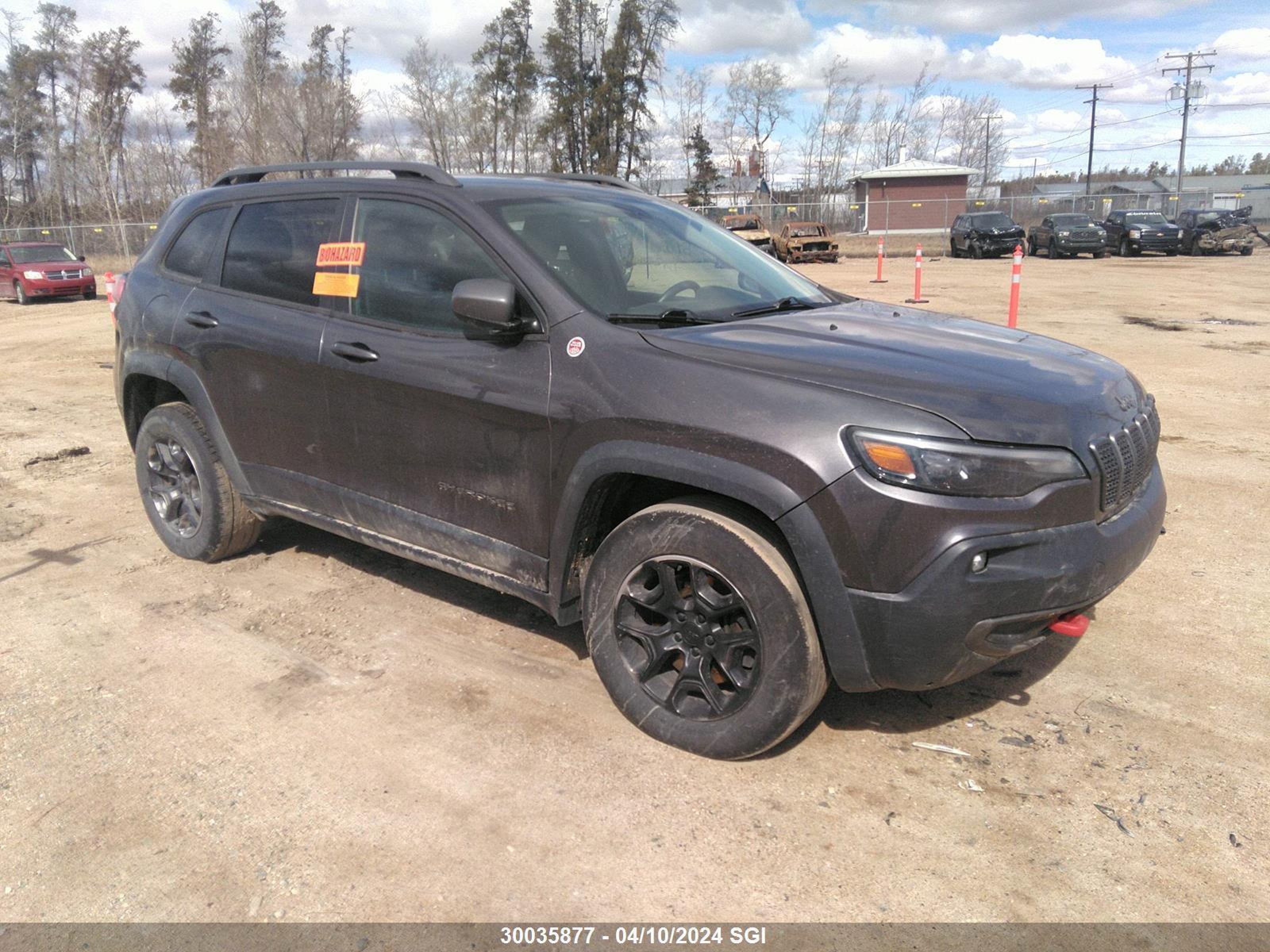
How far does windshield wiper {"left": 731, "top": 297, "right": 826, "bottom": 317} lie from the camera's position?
3.64 metres

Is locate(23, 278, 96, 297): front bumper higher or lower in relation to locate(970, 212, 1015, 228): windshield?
lower

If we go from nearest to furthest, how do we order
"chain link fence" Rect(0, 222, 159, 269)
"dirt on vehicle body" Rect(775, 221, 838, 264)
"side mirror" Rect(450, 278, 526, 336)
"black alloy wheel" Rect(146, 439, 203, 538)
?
"side mirror" Rect(450, 278, 526, 336) < "black alloy wheel" Rect(146, 439, 203, 538) < "dirt on vehicle body" Rect(775, 221, 838, 264) < "chain link fence" Rect(0, 222, 159, 269)

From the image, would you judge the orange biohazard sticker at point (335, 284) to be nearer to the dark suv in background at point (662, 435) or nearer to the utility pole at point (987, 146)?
the dark suv in background at point (662, 435)

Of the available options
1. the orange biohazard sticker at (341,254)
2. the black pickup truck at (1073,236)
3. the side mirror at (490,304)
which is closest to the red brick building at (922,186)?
the black pickup truck at (1073,236)

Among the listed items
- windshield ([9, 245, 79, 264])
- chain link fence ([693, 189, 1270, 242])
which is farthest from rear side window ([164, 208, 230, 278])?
chain link fence ([693, 189, 1270, 242])

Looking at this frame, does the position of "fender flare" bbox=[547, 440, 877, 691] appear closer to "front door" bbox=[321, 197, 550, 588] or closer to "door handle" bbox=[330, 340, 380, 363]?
"front door" bbox=[321, 197, 550, 588]

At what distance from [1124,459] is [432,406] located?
7.90 ft

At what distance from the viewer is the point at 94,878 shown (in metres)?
2.65

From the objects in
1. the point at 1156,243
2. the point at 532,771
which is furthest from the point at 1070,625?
the point at 1156,243

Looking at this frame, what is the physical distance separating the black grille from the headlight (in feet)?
1.12

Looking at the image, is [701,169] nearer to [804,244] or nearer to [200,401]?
[804,244]

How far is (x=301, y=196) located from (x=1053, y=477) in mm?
3348

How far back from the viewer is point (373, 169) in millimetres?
3998

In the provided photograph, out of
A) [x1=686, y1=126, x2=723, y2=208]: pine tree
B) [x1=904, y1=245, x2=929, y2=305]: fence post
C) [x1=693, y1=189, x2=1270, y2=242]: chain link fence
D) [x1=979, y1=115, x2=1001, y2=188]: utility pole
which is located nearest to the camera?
[x1=904, y1=245, x2=929, y2=305]: fence post
